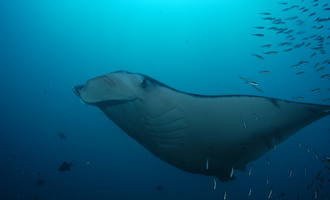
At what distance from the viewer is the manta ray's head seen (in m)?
2.16

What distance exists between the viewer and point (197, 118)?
9.22ft

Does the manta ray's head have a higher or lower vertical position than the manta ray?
higher

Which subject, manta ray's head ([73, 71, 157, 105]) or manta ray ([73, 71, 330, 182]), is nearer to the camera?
manta ray's head ([73, 71, 157, 105])

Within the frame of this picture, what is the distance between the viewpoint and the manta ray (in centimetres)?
233

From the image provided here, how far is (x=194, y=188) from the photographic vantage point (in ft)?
80.1

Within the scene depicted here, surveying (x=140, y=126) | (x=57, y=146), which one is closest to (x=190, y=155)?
(x=140, y=126)

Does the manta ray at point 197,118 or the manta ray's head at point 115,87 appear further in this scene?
the manta ray at point 197,118

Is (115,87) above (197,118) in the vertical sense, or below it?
above

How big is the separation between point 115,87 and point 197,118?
1.29 metres

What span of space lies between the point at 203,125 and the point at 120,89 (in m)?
1.38

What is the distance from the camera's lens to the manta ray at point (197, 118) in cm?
233

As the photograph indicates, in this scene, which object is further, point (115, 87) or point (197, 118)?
point (197, 118)

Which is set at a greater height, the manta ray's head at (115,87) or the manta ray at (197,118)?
the manta ray's head at (115,87)

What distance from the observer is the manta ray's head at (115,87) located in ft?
7.08
